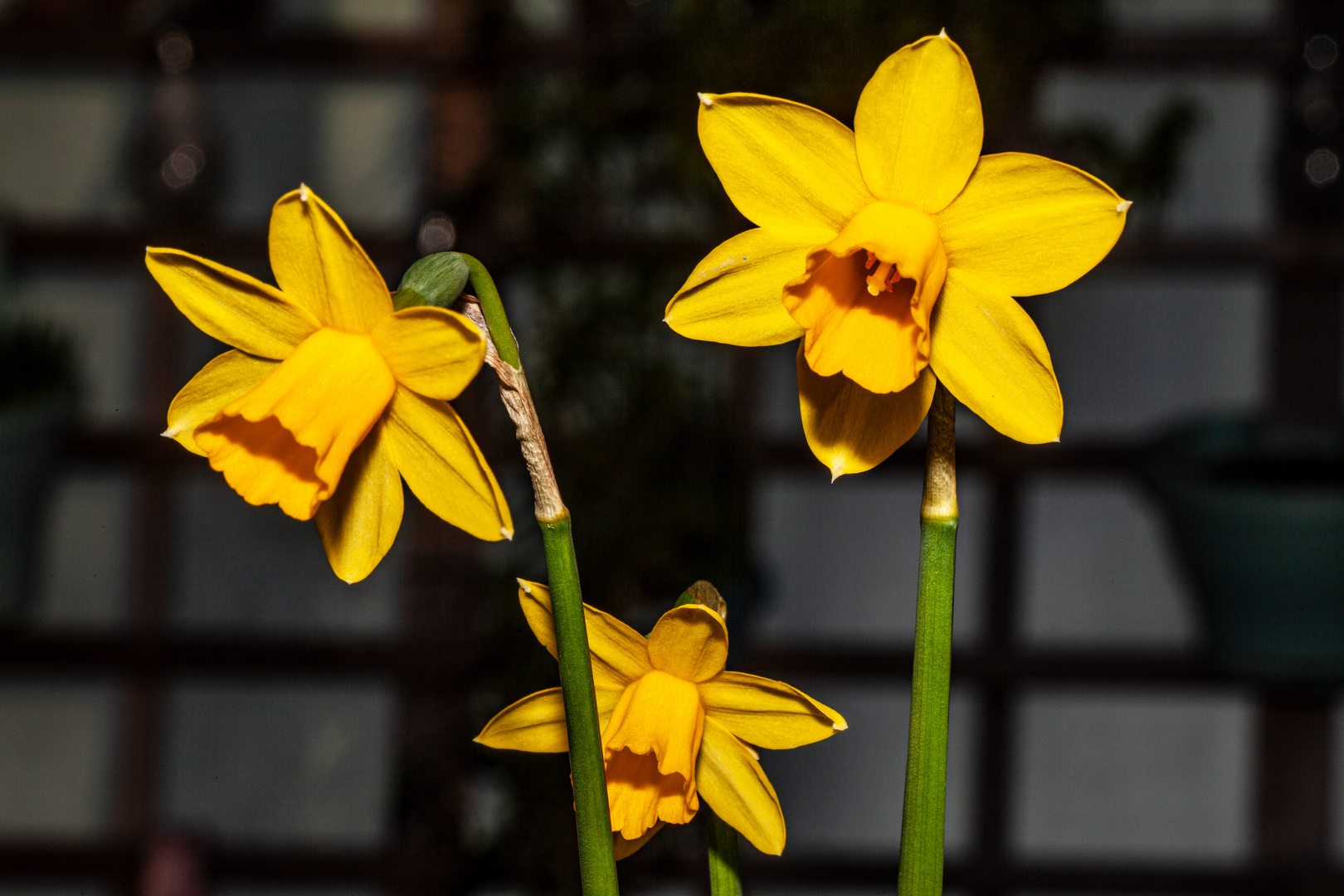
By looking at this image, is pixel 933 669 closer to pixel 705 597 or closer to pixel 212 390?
pixel 705 597

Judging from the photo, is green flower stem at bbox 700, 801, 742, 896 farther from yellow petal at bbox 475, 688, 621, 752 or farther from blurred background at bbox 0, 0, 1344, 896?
blurred background at bbox 0, 0, 1344, 896

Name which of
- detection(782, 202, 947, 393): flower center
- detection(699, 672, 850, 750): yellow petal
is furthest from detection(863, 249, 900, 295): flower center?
detection(699, 672, 850, 750): yellow petal

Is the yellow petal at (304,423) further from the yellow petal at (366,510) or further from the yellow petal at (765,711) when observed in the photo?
the yellow petal at (765,711)

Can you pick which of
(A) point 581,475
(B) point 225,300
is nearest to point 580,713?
(B) point 225,300

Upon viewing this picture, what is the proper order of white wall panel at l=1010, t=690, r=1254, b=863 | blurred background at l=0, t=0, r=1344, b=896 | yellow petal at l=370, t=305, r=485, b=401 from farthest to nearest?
white wall panel at l=1010, t=690, r=1254, b=863, blurred background at l=0, t=0, r=1344, b=896, yellow petal at l=370, t=305, r=485, b=401

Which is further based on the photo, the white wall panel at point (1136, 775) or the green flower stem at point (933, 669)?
the white wall panel at point (1136, 775)

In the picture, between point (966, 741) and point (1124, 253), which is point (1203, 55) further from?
point (966, 741)

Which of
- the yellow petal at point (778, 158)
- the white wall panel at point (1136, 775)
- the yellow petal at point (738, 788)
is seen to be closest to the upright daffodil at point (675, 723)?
the yellow petal at point (738, 788)
